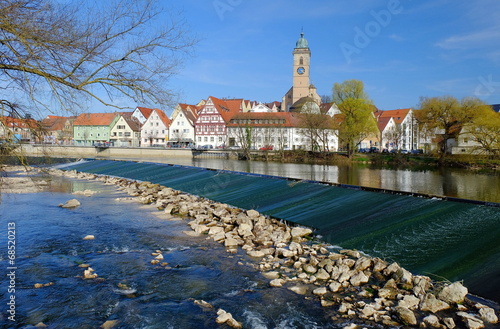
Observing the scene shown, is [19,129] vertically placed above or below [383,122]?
below

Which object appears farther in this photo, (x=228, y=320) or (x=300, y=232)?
(x=300, y=232)

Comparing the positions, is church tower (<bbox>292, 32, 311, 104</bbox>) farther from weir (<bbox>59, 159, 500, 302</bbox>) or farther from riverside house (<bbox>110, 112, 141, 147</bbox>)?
weir (<bbox>59, 159, 500, 302</bbox>)

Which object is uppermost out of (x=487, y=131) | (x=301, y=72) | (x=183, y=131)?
(x=301, y=72)

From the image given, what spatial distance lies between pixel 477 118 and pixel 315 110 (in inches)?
1073

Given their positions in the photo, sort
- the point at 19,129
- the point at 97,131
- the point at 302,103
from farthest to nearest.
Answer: the point at 97,131
the point at 302,103
the point at 19,129

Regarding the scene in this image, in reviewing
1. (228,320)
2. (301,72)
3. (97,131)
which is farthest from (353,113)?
(97,131)

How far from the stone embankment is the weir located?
Result: 0.70 meters

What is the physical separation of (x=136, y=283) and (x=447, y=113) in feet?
157

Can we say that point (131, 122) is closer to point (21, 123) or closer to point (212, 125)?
point (212, 125)

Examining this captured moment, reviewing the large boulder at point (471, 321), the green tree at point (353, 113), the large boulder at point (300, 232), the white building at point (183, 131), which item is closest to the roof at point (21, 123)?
the large boulder at point (471, 321)

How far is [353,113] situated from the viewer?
53500mm

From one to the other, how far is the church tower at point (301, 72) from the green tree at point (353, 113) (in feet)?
138

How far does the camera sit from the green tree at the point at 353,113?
174 ft

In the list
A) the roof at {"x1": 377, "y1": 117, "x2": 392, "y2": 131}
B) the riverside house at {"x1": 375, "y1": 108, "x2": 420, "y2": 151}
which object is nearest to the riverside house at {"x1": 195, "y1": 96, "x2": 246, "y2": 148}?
the roof at {"x1": 377, "y1": 117, "x2": 392, "y2": 131}
